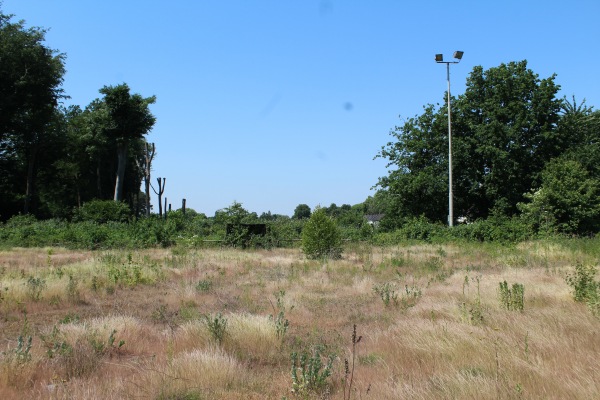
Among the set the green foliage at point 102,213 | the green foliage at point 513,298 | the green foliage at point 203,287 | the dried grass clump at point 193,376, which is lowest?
the dried grass clump at point 193,376

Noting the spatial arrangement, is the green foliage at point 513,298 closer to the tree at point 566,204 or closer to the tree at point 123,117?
the tree at point 566,204

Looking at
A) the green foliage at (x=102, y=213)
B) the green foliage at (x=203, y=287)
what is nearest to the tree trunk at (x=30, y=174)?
the green foliage at (x=102, y=213)

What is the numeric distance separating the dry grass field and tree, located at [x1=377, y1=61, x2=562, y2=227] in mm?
A: 25455

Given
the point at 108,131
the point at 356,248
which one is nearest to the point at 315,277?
the point at 356,248

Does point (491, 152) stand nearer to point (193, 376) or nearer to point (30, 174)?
point (193, 376)

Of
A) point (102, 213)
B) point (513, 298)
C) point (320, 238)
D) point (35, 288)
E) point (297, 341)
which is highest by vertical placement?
point (102, 213)

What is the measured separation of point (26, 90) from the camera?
41188mm

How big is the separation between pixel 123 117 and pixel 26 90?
8354 millimetres

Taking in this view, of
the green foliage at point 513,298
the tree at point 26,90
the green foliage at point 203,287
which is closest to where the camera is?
the green foliage at point 513,298

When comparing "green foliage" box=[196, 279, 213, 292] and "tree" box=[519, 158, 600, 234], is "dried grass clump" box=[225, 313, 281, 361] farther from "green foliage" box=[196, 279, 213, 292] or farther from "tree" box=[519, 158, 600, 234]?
"tree" box=[519, 158, 600, 234]

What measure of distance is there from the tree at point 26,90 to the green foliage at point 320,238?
30.9 meters

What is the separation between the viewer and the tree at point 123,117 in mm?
43812

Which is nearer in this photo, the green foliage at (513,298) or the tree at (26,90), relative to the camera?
the green foliage at (513,298)

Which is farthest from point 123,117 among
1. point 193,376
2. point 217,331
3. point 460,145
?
point 193,376
